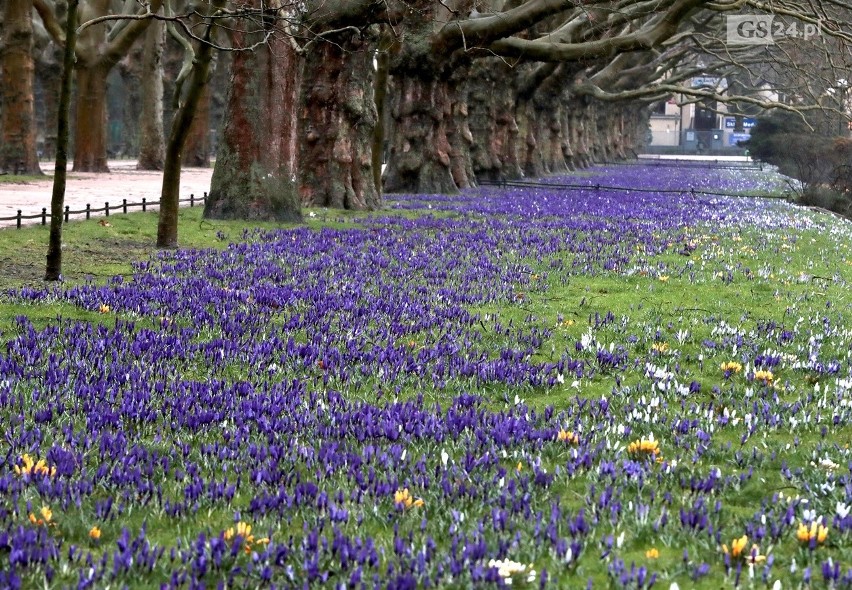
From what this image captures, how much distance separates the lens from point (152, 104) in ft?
140

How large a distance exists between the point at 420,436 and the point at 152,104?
39.5 meters

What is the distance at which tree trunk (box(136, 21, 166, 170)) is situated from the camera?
42.7 meters

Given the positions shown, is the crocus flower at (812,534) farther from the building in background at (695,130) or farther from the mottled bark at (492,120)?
the building in background at (695,130)

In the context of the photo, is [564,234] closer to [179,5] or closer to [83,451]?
[83,451]

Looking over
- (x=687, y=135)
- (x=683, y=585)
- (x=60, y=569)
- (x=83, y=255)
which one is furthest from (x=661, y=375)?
(x=687, y=135)

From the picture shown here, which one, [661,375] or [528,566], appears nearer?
[528,566]

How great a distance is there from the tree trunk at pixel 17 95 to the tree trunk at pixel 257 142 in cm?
1473

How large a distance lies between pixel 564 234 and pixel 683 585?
1650 cm

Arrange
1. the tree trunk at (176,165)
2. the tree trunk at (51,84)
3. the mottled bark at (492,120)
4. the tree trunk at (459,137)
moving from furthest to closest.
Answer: the tree trunk at (51,84) < the mottled bark at (492,120) < the tree trunk at (459,137) < the tree trunk at (176,165)

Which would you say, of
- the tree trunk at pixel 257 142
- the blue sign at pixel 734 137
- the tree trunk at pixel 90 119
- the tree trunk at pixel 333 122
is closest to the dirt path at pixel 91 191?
the tree trunk at pixel 90 119

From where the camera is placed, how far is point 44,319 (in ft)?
29.9

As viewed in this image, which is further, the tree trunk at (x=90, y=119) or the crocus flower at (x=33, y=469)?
the tree trunk at (x=90, y=119)

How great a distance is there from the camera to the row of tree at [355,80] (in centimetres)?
1947

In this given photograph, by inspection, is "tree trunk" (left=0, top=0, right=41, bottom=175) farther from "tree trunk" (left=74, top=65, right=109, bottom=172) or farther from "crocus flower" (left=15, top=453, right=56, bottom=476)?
"crocus flower" (left=15, top=453, right=56, bottom=476)
